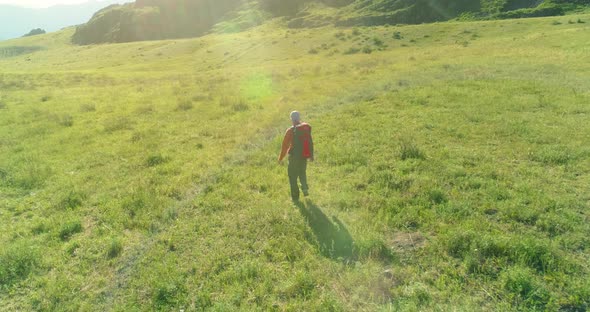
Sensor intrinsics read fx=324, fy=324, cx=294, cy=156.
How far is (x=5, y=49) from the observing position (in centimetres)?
14550

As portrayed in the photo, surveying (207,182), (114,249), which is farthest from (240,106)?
(114,249)

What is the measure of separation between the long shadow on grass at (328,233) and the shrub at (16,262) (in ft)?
22.2

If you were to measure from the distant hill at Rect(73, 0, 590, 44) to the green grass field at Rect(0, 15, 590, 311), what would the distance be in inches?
3213

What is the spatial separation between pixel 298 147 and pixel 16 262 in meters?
7.42

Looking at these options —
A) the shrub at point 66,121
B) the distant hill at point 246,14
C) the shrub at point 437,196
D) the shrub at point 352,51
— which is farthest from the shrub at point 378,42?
the shrub at point 437,196

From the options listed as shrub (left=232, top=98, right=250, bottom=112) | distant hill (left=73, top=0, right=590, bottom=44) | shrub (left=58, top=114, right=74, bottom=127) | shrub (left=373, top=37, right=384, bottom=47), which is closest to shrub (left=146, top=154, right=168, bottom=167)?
shrub (left=232, top=98, right=250, bottom=112)

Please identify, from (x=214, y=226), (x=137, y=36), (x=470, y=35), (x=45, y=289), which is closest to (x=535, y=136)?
(x=214, y=226)

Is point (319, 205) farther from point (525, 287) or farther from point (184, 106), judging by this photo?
point (184, 106)

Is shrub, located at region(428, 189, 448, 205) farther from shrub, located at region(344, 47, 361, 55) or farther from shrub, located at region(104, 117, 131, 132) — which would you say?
shrub, located at region(344, 47, 361, 55)

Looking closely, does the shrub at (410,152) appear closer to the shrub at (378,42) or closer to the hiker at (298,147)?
the hiker at (298,147)

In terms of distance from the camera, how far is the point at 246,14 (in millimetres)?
148250

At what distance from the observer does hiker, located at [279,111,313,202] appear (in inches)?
359

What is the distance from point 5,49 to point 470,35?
612 ft

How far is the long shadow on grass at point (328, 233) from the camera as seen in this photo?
7562mm
